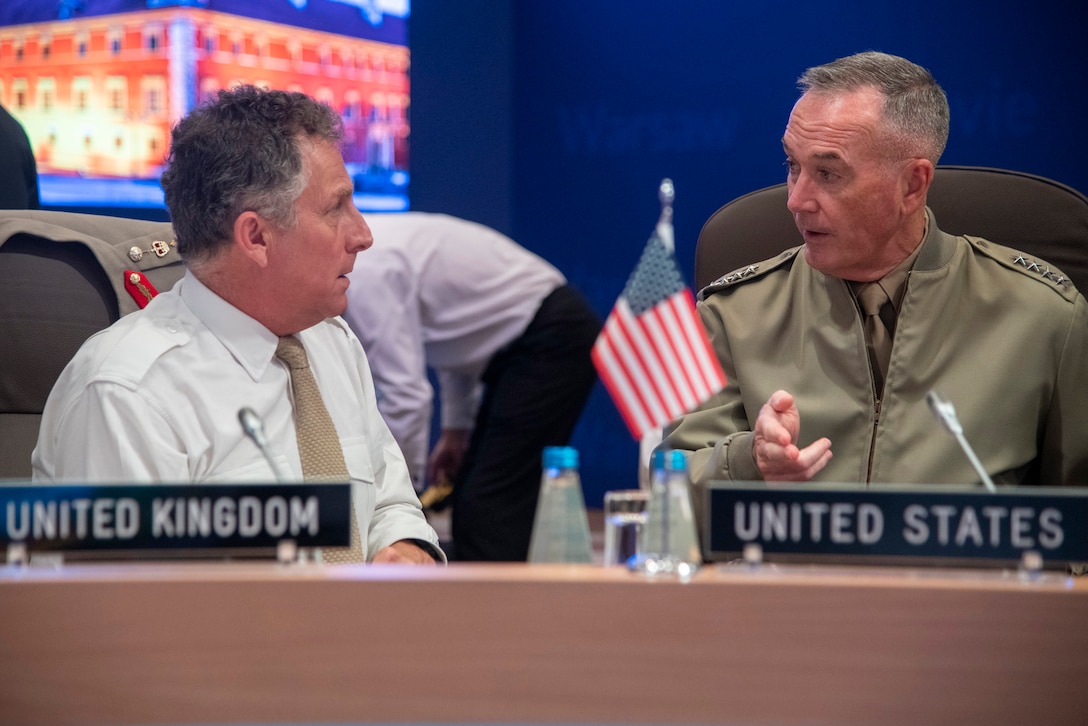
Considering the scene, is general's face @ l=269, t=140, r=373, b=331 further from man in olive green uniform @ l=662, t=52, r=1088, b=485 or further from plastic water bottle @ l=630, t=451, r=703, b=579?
plastic water bottle @ l=630, t=451, r=703, b=579

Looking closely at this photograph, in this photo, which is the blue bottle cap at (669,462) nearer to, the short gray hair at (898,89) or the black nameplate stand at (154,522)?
the black nameplate stand at (154,522)

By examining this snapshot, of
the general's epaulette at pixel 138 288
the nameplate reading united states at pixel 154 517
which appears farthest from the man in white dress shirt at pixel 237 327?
the nameplate reading united states at pixel 154 517

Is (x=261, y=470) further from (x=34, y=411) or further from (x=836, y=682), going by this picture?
(x=836, y=682)

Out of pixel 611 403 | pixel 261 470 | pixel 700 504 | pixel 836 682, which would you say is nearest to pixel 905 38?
pixel 611 403

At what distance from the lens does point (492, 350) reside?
3.96 metres

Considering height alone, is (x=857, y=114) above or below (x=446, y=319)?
above

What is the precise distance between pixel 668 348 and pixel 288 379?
59 centimetres

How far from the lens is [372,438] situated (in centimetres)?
184

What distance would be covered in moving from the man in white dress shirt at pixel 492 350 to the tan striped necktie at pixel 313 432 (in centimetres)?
201

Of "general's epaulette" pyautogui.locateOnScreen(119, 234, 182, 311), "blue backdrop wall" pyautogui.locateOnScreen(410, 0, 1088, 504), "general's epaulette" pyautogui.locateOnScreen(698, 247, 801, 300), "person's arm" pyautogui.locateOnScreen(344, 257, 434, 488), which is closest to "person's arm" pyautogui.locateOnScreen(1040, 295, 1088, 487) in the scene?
"general's epaulette" pyautogui.locateOnScreen(698, 247, 801, 300)

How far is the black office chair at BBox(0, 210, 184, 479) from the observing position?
6.12 feet

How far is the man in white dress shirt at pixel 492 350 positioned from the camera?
12.5 feet

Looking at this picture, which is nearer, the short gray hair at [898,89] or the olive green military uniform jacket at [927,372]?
the olive green military uniform jacket at [927,372]

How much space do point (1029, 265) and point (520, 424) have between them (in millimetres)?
2236
